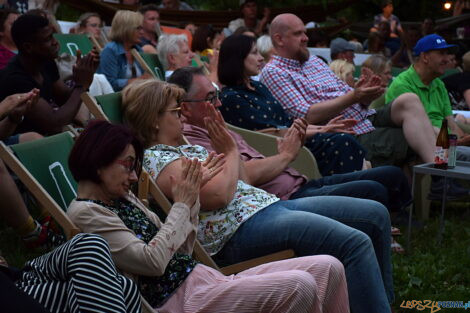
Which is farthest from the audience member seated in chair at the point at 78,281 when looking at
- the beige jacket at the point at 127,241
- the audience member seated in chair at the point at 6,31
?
the audience member seated in chair at the point at 6,31

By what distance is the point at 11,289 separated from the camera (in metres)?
2.24

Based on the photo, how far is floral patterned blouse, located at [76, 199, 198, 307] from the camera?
116 inches

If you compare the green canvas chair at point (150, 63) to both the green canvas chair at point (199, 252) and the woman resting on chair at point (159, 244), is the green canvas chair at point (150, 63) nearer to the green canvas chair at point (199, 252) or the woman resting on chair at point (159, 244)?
the green canvas chair at point (199, 252)

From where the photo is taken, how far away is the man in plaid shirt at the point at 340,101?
5.75m

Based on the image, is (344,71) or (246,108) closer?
(246,108)

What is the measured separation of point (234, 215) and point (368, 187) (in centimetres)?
118

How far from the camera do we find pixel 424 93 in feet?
22.2

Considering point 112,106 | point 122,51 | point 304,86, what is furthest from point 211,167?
point 122,51

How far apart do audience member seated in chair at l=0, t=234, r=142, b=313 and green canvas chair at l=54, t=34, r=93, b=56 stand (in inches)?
200

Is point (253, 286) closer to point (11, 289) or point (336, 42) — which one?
→ point (11, 289)

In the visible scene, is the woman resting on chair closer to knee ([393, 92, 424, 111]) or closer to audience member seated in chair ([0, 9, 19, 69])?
knee ([393, 92, 424, 111])

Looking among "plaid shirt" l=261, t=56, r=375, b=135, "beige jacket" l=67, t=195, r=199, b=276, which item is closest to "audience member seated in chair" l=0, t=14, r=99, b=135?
"plaid shirt" l=261, t=56, r=375, b=135

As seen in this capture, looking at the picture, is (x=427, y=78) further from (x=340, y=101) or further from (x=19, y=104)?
(x=19, y=104)

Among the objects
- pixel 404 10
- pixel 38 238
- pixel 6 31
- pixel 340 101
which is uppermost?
pixel 6 31
